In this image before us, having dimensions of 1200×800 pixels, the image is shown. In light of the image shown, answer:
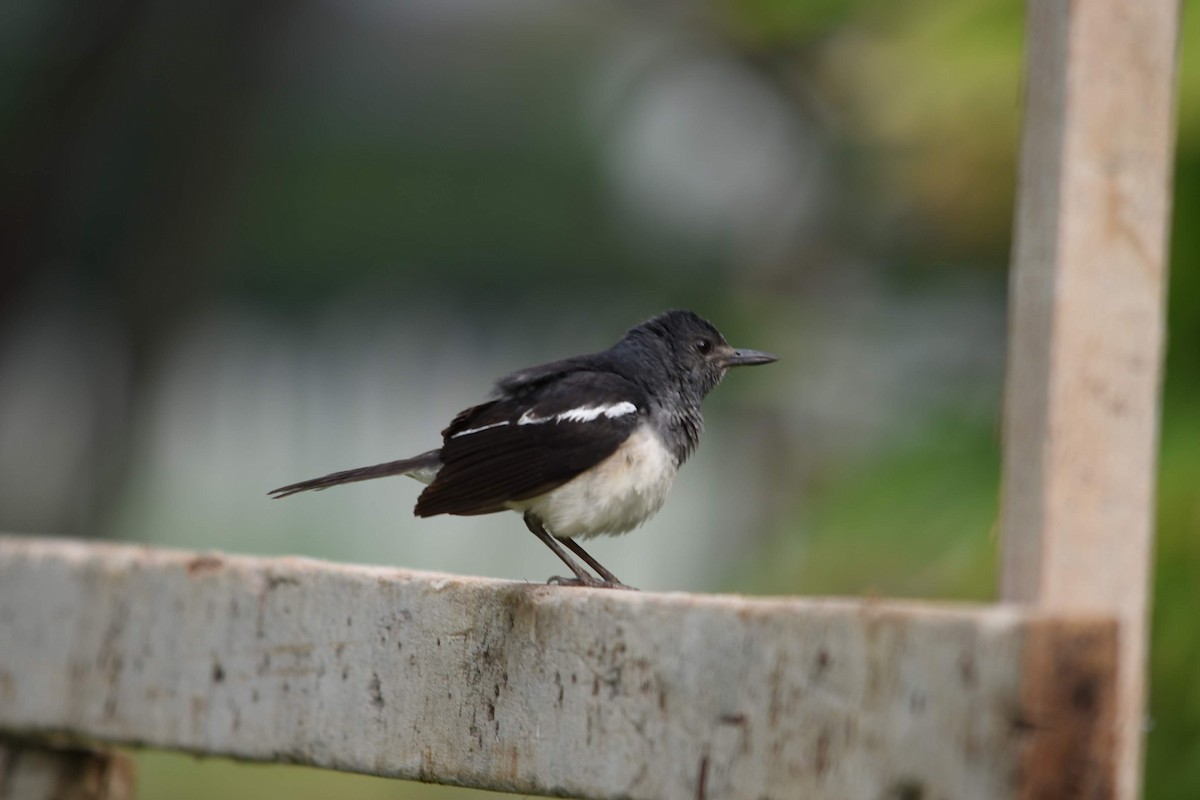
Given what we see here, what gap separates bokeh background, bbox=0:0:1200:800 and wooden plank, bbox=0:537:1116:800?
21 cm

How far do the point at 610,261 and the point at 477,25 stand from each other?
6055 mm

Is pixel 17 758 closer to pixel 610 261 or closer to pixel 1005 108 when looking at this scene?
pixel 1005 108

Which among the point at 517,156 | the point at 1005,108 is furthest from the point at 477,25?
the point at 1005,108

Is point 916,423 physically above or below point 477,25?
below

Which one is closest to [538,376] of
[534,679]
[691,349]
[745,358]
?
[691,349]

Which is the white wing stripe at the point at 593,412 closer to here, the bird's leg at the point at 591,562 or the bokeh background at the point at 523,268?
the bird's leg at the point at 591,562

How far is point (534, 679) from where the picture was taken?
Answer: 8.69ft

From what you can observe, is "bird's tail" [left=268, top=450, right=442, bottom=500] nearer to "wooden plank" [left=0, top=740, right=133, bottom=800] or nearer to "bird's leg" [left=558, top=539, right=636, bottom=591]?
"bird's leg" [left=558, top=539, right=636, bottom=591]

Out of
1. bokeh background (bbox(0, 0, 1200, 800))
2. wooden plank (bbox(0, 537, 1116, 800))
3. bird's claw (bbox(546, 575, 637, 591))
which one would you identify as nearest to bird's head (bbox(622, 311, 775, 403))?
bird's claw (bbox(546, 575, 637, 591))

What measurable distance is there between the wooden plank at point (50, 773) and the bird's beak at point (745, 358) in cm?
208

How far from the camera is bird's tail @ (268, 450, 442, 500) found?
4077mm

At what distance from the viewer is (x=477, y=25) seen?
29109mm

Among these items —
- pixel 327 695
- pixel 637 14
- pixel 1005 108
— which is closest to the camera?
pixel 327 695

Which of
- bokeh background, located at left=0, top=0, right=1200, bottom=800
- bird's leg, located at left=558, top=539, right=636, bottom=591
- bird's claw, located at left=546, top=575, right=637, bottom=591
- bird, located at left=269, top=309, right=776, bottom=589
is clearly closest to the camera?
bird's claw, located at left=546, top=575, right=637, bottom=591
